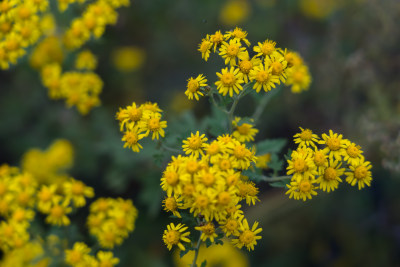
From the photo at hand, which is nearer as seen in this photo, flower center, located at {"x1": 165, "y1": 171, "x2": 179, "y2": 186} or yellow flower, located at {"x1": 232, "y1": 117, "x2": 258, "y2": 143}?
flower center, located at {"x1": 165, "y1": 171, "x2": 179, "y2": 186}

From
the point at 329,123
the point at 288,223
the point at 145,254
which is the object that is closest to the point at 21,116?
the point at 145,254

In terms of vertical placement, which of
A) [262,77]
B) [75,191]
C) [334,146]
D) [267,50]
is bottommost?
[334,146]

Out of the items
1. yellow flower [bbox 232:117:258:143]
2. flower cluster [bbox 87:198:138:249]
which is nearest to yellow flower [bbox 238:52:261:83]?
yellow flower [bbox 232:117:258:143]

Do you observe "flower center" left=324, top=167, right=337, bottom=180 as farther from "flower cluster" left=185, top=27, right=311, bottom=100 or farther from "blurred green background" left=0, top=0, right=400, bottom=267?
"blurred green background" left=0, top=0, right=400, bottom=267

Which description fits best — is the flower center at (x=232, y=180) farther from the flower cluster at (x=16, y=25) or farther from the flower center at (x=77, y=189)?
the flower cluster at (x=16, y=25)

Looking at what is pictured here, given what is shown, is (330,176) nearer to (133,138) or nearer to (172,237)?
(172,237)

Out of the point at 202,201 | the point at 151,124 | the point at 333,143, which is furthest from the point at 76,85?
the point at 333,143
